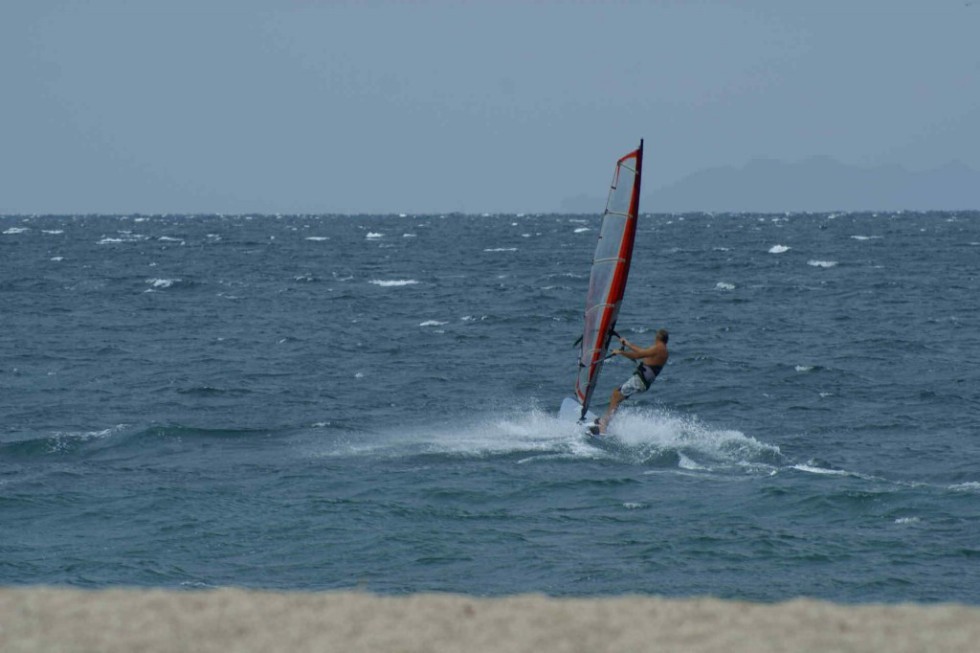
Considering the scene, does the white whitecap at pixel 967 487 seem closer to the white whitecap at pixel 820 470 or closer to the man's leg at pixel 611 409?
the white whitecap at pixel 820 470

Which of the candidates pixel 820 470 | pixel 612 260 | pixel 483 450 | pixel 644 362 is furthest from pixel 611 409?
pixel 820 470

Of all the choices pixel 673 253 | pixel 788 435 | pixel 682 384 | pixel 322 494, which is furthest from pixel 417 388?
pixel 673 253

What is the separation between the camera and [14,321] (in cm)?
4309

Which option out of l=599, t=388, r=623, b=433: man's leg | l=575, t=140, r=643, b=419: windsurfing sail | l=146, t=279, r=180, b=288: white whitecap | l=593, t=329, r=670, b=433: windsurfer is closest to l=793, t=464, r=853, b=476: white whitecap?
l=593, t=329, r=670, b=433: windsurfer

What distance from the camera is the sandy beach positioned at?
6.70 meters

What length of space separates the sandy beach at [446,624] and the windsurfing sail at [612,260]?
Answer: 12134mm

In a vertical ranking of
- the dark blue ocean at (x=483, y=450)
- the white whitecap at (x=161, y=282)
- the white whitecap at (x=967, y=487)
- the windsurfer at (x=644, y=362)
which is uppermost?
the windsurfer at (x=644, y=362)

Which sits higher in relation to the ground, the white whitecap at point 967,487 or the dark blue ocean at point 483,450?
the white whitecap at point 967,487

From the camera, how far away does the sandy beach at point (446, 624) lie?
6699 mm

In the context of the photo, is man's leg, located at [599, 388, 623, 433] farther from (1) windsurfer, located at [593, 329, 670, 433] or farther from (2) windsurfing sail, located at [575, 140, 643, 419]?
(2) windsurfing sail, located at [575, 140, 643, 419]

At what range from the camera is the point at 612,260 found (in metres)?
20.2

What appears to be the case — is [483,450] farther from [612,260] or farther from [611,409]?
[612,260]

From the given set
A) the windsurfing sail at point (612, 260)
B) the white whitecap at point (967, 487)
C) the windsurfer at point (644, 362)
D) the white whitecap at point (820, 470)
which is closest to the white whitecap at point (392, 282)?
the windsurfer at point (644, 362)

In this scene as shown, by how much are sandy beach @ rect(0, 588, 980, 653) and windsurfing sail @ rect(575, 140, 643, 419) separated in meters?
12.1
